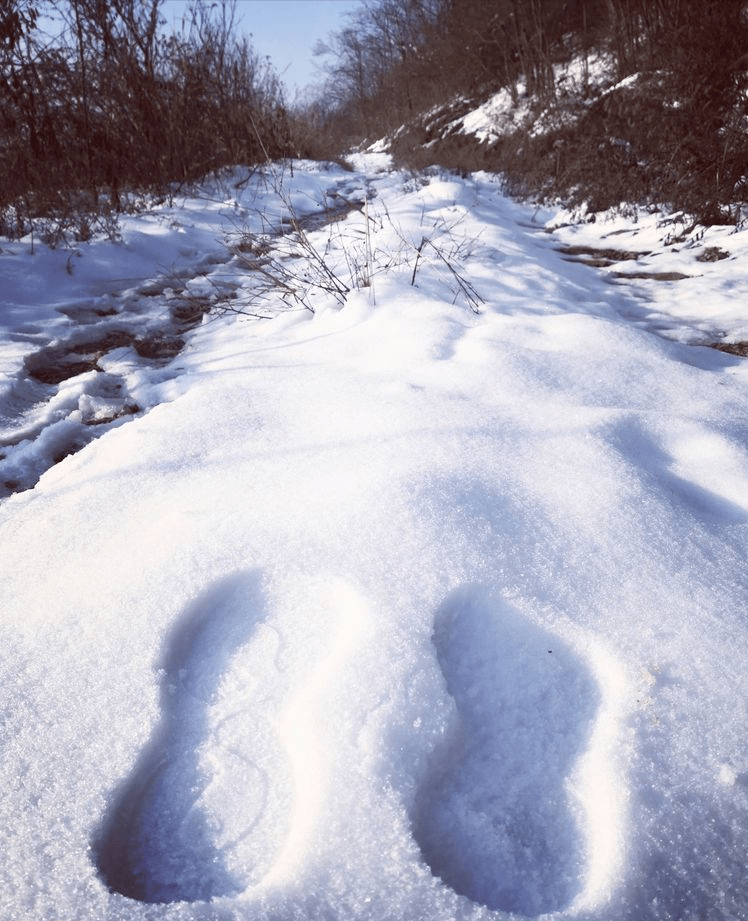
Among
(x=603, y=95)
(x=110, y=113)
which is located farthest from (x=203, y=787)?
(x=603, y=95)

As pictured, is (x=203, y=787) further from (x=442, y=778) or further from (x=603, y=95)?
(x=603, y=95)

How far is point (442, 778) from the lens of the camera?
2.22 ft

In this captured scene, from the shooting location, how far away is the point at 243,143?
Result: 20.4 feet

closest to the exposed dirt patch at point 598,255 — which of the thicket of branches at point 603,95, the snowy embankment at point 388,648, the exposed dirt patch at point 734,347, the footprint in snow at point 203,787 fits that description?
the thicket of branches at point 603,95

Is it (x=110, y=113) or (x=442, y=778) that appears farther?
(x=110, y=113)

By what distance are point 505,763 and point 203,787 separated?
37 centimetres

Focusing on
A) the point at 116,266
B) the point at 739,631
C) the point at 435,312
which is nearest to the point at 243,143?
the point at 116,266

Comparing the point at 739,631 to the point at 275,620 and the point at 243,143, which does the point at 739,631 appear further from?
the point at 243,143

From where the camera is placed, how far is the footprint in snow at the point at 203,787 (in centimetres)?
61

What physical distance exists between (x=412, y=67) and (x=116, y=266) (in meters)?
13.6

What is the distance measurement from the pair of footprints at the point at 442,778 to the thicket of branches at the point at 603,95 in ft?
11.1

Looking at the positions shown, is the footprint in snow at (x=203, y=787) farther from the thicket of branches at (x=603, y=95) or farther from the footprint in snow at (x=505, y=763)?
the thicket of branches at (x=603, y=95)

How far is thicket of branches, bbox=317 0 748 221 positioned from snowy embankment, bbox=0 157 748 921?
274 centimetres

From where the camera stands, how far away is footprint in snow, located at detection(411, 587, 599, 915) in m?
0.61
